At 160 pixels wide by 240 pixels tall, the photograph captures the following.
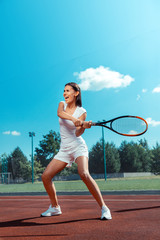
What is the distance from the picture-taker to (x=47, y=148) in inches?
3477

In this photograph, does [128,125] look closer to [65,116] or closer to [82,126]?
[82,126]

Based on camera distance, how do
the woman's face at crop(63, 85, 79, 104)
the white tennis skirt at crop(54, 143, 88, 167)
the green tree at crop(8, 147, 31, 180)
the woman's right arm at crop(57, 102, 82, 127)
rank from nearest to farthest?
the woman's right arm at crop(57, 102, 82, 127) → the white tennis skirt at crop(54, 143, 88, 167) → the woman's face at crop(63, 85, 79, 104) → the green tree at crop(8, 147, 31, 180)

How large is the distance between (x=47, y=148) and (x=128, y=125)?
84285 mm

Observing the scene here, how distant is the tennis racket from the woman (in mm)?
511

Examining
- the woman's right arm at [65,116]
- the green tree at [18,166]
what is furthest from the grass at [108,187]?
the green tree at [18,166]

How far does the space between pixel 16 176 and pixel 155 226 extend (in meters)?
90.0

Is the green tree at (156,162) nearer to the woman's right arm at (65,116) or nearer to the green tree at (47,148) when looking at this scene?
the green tree at (47,148)

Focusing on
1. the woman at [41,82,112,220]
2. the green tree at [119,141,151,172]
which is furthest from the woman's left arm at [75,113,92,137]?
the green tree at [119,141,151,172]

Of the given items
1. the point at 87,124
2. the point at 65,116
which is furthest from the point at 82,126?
the point at 65,116

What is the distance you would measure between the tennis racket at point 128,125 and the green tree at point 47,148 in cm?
8392

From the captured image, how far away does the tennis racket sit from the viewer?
16.4 feet

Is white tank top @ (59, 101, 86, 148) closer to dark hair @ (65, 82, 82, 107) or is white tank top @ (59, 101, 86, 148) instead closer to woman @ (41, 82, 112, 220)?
woman @ (41, 82, 112, 220)

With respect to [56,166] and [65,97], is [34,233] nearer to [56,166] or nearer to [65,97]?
[56,166]

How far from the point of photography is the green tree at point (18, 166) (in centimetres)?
8462
